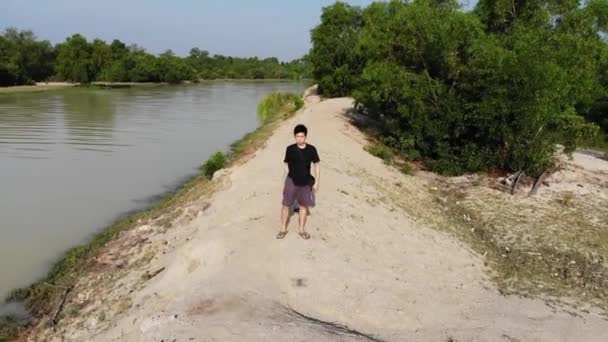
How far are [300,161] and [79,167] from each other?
13958 millimetres

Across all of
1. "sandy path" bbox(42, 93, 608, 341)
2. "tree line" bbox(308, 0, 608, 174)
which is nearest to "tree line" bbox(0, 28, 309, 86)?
"tree line" bbox(308, 0, 608, 174)

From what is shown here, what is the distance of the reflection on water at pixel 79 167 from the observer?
38.4 ft

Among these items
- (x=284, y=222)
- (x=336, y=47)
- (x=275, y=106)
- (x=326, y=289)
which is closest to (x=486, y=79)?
(x=284, y=222)

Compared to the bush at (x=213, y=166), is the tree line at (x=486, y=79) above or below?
above

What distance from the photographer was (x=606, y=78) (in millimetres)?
25188

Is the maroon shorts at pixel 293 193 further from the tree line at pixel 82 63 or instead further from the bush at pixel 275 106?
the tree line at pixel 82 63

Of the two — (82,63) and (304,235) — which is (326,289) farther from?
(82,63)

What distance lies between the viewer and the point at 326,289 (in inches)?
283

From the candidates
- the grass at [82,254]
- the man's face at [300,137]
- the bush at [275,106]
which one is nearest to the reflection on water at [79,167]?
the grass at [82,254]

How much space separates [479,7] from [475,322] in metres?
15.5

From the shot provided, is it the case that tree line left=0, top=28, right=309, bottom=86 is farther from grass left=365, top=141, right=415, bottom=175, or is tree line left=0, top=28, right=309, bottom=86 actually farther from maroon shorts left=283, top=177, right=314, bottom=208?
maroon shorts left=283, top=177, right=314, bottom=208

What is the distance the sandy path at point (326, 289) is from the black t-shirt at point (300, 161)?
100cm

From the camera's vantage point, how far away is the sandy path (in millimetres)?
6184

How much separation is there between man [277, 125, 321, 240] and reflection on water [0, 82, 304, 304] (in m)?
5.10
